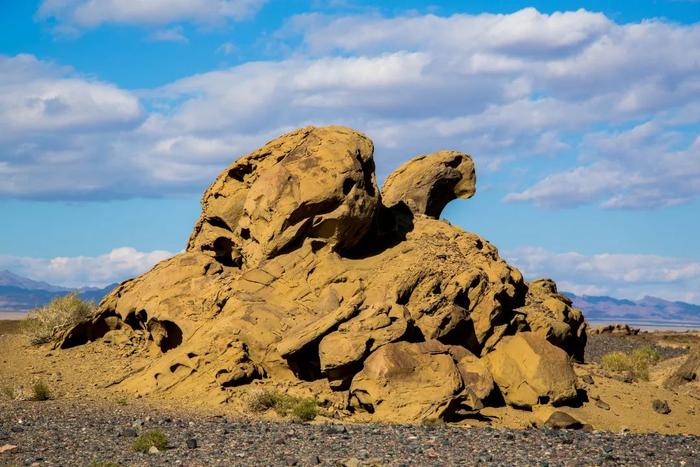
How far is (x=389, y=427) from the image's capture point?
19719 millimetres

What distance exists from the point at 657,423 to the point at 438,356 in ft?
22.9

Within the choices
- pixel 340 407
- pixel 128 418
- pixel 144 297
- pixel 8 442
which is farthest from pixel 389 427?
pixel 144 297

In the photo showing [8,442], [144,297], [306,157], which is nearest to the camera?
[8,442]

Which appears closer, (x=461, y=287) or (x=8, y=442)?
(x=8, y=442)

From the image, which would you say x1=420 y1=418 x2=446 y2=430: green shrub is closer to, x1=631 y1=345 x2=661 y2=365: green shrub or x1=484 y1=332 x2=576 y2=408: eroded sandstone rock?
x1=484 y1=332 x2=576 y2=408: eroded sandstone rock

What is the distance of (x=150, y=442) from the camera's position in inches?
666

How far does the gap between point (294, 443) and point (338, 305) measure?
6.27 meters

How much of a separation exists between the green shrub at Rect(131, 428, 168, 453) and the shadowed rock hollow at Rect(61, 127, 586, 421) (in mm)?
5393

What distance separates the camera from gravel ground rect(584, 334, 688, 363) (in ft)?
152

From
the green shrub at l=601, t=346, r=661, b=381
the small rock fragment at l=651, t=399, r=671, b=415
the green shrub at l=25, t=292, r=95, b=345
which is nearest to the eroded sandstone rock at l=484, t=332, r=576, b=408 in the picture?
the small rock fragment at l=651, t=399, r=671, b=415

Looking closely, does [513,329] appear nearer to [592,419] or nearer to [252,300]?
[592,419]

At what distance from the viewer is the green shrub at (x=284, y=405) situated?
20719 mm

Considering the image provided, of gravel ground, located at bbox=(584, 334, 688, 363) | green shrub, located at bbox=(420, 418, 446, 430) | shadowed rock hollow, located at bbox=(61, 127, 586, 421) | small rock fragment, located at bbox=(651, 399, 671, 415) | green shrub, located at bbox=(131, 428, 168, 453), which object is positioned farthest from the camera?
gravel ground, located at bbox=(584, 334, 688, 363)

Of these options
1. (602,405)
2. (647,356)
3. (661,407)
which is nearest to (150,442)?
(602,405)
